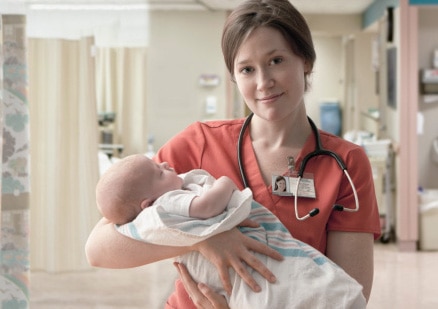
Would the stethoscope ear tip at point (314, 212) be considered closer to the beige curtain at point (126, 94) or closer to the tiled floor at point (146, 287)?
the tiled floor at point (146, 287)

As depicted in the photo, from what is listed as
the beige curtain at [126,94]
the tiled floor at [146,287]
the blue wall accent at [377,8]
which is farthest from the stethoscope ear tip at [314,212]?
the blue wall accent at [377,8]

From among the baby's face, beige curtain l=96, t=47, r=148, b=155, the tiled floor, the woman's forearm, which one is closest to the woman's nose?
the baby's face

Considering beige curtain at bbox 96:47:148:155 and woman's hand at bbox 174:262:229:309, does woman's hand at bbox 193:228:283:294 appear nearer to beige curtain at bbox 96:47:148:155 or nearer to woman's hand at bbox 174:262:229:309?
Answer: woman's hand at bbox 174:262:229:309

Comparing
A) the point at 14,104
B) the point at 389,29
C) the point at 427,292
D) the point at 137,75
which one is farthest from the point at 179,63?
the point at 14,104

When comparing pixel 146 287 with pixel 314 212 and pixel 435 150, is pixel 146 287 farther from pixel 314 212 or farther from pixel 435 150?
pixel 314 212

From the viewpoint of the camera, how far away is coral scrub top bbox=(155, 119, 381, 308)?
1592 mm

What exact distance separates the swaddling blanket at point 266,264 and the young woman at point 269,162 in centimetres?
2

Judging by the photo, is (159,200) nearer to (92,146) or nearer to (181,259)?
(181,259)

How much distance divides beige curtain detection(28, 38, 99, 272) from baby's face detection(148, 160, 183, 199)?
413 centimetres

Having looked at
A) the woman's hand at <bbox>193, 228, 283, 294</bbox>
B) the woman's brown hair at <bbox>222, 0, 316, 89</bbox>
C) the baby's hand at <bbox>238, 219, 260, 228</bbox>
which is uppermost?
the woman's brown hair at <bbox>222, 0, 316, 89</bbox>

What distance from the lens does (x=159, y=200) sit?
1516 mm

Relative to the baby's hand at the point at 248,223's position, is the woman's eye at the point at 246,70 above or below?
above

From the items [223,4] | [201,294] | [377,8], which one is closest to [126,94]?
[223,4]

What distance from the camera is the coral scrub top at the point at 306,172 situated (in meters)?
1.59
